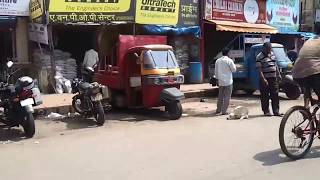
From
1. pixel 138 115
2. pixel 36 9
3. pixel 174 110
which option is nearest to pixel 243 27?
pixel 36 9

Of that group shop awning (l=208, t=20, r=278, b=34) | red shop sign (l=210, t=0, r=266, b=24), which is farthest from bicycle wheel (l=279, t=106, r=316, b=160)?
red shop sign (l=210, t=0, r=266, b=24)

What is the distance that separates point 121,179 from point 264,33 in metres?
16.8

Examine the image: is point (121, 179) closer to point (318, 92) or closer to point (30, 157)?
point (30, 157)

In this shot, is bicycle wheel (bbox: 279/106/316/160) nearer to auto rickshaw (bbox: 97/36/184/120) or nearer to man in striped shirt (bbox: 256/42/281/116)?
man in striped shirt (bbox: 256/42/281/116)

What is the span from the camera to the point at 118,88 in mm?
12328

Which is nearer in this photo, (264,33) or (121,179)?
(121,179)

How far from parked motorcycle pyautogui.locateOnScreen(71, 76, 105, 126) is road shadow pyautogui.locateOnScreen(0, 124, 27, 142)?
1.53 m

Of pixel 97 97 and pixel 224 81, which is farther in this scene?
pixel 224 81

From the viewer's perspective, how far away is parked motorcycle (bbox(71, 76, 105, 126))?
10339mm

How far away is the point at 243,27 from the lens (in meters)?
20.2

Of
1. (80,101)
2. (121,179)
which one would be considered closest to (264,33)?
(80,101)

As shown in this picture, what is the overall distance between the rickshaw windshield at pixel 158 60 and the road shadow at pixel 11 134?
3218 millimetres

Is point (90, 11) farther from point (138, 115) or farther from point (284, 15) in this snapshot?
point (284, 15)

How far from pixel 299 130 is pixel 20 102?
4.86 metres
